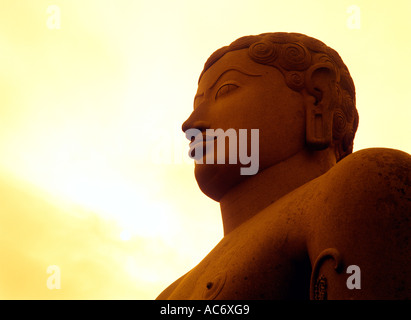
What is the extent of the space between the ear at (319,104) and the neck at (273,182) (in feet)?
0.54

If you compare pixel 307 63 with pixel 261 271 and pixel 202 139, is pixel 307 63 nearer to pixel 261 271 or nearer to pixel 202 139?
pixel 202 139

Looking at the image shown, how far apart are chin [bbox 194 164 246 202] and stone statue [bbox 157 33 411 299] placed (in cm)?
1

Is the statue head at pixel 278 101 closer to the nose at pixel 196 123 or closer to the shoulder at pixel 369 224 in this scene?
the nose at pixel 196 123

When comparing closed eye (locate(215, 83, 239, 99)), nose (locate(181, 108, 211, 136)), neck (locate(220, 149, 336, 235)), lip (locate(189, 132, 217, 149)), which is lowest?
neck (locate(220, 149, 336, 235))

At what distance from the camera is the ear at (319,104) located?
6426mm

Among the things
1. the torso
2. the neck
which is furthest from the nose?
the torso

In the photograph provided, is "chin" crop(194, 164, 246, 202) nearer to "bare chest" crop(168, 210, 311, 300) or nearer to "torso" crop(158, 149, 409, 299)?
"torso" crop(158, 149, 409, 299)

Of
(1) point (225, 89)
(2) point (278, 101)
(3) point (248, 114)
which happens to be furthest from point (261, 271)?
(1) point (225, 89)

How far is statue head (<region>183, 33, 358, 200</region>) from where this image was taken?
643 cm

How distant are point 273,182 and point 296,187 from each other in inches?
9.4

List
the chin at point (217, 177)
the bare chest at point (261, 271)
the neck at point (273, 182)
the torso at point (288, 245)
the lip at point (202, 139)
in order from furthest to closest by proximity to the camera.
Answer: the lip at point (202, 139), the chin at point (217, 177), the neck at point (273, 182), the bare chest at point (261, 271), the torso at point (288, 245)

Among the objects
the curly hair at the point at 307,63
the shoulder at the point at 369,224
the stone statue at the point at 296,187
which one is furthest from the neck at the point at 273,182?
the shoulder at the point at 369,224
